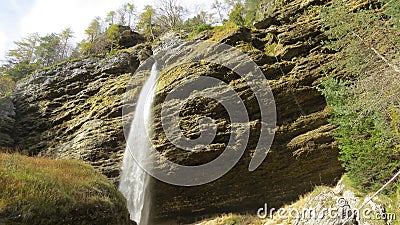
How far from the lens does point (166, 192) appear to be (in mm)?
12516

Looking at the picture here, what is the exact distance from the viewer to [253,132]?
1166cm

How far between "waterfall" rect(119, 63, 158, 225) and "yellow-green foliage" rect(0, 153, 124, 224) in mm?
4989

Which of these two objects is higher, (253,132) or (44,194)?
(44,194)

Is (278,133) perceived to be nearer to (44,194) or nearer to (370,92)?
(370,92)

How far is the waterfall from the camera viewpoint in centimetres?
1188

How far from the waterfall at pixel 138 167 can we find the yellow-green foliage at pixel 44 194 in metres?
4.99

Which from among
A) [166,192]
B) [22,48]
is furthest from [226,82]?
[22,48]

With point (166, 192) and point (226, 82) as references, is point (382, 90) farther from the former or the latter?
point (166, 192)

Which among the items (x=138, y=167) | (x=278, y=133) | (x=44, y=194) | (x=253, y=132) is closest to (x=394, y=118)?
(x=278, y=133)

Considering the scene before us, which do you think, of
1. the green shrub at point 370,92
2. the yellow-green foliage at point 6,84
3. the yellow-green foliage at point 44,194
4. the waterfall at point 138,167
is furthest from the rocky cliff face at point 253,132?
the yellow-green foliage at point 6,84

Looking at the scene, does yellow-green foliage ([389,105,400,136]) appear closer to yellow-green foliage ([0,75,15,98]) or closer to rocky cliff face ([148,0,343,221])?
rocky cliff face ([148,0,343,221])

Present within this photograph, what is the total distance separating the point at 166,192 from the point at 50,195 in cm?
755

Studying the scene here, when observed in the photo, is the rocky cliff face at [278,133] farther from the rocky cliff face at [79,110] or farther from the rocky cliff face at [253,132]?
the rocky cliff face at [79,110]

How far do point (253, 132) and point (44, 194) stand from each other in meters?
8.30
